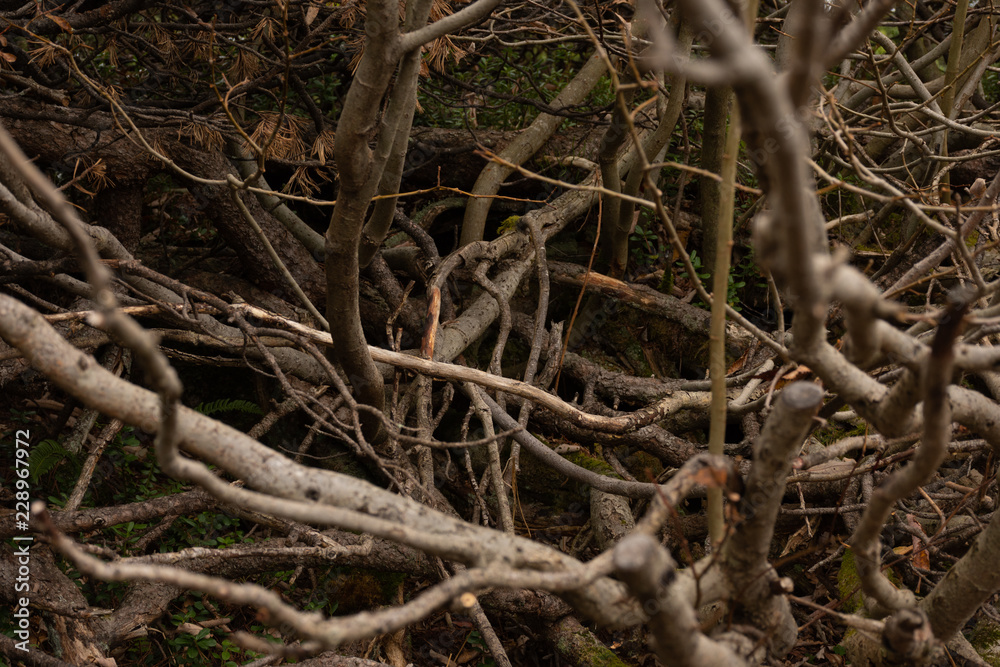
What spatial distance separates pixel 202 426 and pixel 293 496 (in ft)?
0.72

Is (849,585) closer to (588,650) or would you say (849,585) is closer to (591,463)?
(588,650)

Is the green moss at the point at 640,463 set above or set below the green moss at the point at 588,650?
above

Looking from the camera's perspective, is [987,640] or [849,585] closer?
[987,640]

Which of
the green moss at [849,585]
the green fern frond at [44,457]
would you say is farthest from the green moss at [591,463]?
the green fern frond at [44,457]

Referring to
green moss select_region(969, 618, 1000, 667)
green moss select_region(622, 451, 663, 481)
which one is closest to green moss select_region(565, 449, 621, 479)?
green moss select_region(622, 451, 663, 481)

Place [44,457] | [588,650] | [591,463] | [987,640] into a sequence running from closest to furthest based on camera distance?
[987,640] < [588,650] < [44,457] < [591,463]

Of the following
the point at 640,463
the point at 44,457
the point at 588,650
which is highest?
the point at 44,457

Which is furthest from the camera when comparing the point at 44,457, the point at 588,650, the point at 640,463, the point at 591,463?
the point at 640,463

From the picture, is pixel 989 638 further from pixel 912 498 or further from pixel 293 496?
pixel 293 496

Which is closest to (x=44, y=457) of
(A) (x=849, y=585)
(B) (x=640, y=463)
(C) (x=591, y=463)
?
(C) (x=591, y=463)

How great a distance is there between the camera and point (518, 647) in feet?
9.77

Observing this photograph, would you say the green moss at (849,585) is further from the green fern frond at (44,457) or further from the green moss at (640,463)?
the green fern frond at (44,457)

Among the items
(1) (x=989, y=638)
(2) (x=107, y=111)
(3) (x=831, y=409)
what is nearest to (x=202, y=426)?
(3) (x=831, y=409)

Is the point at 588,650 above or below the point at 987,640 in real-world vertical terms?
below
